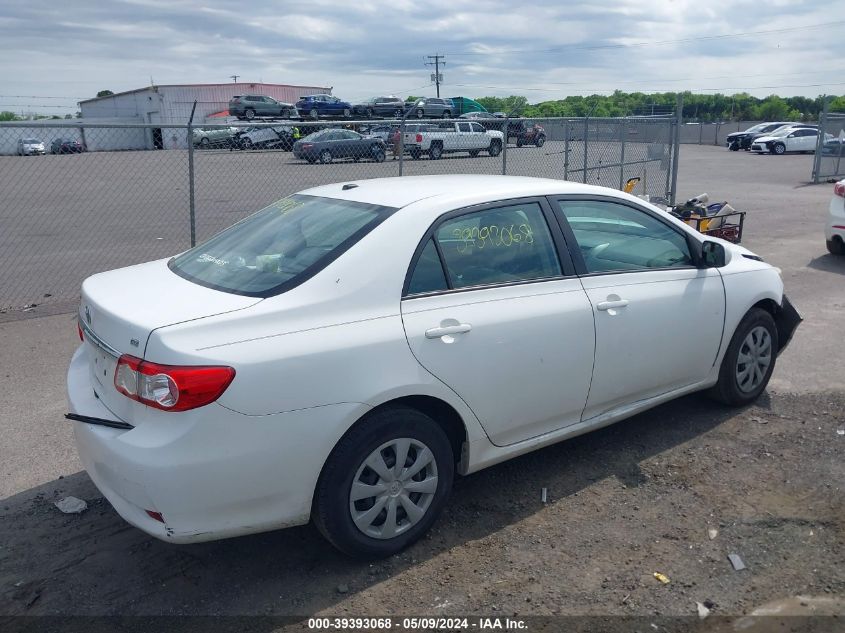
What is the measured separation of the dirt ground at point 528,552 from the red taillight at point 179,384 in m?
0.93

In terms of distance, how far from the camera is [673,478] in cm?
433

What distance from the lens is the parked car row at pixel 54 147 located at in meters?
15.2

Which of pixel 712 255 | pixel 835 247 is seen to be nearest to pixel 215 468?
pixel 712 255

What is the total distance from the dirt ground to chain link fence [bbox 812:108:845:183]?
21.4 metres

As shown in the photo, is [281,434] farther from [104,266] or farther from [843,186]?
[843,186]

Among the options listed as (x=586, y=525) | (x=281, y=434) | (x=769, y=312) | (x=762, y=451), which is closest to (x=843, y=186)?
(x=769, y=312)

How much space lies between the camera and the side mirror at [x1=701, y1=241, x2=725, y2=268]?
4.78m

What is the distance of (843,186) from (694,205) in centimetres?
186

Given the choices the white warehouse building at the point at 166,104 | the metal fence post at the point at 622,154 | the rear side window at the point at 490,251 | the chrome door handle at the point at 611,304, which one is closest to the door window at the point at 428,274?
the rear side window at the point at 490,251

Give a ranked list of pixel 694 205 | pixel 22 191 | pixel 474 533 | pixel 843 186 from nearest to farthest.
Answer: pixel 474 533, pixel 843 186, pixel 694 205, pixel 22 191

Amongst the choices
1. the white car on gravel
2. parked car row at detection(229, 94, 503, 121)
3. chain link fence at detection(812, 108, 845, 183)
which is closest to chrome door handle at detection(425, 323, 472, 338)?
the white car on gravel

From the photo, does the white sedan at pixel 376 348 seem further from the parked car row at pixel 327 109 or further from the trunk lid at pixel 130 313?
the parked car row at pixel 327 109

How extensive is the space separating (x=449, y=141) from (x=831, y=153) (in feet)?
44.4

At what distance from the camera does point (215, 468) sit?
9.84 ft
